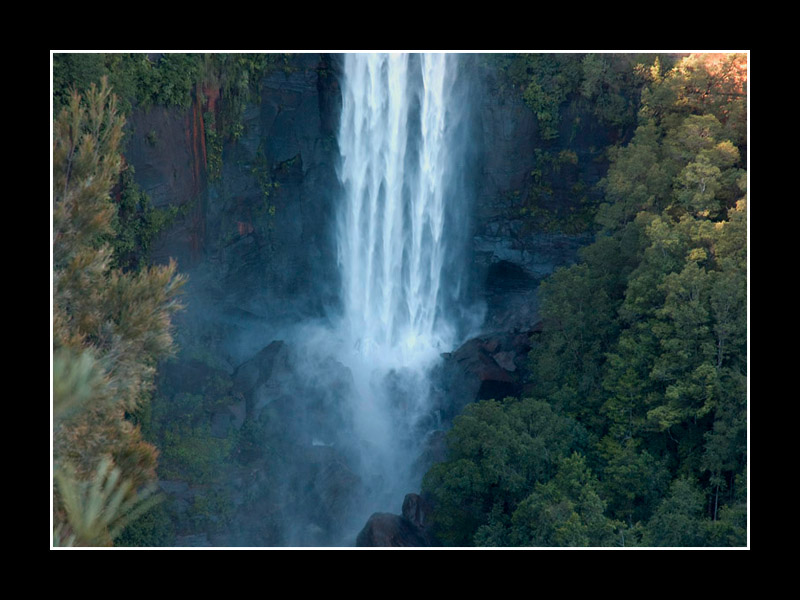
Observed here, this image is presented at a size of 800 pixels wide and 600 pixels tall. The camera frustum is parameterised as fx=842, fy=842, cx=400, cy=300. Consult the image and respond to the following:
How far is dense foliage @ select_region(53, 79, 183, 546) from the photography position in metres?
8.45

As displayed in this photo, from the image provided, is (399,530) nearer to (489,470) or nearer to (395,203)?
(489,470)

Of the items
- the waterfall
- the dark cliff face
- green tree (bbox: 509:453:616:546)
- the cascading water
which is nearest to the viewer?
green tree (bbox: 509:453:616:546)

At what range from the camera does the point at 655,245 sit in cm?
1547

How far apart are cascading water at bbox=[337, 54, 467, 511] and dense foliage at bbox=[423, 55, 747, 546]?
559 cm

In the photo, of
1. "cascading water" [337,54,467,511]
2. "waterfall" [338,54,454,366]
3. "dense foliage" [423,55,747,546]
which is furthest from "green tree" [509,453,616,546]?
"waterfall" [338,54,454,366]

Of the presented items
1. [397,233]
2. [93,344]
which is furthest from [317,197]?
[93,344]

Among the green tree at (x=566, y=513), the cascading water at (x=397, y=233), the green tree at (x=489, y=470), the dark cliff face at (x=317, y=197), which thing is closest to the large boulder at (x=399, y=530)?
the green tree at (x=489, y=470)

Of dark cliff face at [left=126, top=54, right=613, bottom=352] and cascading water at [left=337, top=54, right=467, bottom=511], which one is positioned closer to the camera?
dark cliff face at [left=126, top=54, right=613, bottom=352]

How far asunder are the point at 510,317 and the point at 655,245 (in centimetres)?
770

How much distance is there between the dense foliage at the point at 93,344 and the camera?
8.45 metres

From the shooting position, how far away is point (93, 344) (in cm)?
976

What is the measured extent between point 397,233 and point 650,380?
10.1 m

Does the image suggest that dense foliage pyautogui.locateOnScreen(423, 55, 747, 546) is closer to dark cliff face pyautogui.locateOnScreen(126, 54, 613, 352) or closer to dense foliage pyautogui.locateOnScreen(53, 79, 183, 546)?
dark cliff face pyautogui.locateOnScreen(126, 54, 613, 352)

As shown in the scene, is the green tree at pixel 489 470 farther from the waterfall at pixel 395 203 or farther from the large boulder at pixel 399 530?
the waterfall at pixel 395 203
